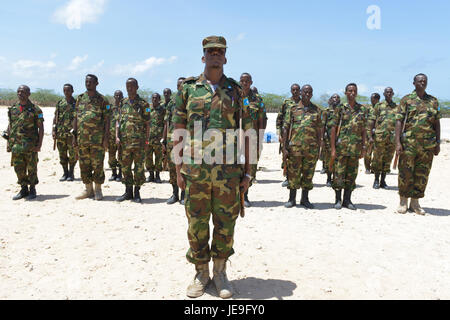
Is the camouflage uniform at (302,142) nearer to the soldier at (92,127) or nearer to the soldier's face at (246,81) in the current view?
the soldier's face at (246,81)

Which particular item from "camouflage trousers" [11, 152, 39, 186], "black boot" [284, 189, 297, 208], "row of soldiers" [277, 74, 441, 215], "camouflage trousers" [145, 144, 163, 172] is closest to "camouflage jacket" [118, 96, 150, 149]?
"camouflage trousers" [11, 152, 39, 186]

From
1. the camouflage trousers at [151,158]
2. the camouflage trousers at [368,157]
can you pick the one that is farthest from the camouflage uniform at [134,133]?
the camouflage trousers at [368,157]

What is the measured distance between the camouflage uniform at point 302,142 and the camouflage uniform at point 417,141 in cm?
158

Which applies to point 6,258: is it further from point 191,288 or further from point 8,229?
point 191,288

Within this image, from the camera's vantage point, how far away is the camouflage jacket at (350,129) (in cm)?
681

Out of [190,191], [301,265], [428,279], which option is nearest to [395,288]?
[428,279]

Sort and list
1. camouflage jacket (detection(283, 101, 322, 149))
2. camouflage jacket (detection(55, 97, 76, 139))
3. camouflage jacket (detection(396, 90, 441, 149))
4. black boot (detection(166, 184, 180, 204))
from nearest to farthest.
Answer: camouflage jacket (detection(396, 90, 441, 149))
camouflage jacket (detection(283, 101, 322, 149))
black boot (detection(166, 184, 180, 204))
camouflage jacket (detection(55, 97, 76, 139))

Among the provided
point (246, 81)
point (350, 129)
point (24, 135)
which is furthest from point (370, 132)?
point (24, 135)

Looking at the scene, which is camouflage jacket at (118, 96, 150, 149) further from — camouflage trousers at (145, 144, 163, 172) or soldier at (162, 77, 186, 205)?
camouflage trousers at (145, 144, 163, 172)

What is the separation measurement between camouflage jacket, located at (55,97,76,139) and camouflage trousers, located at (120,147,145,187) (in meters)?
3.40

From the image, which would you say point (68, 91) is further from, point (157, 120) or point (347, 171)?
point (347, 171)

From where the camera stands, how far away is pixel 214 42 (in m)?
3.19

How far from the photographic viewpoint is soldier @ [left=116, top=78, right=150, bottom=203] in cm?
690

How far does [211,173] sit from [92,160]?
15.1 feet
